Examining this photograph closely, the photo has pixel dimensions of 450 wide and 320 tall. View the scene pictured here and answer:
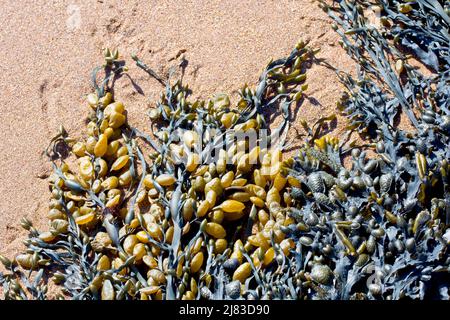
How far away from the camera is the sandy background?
1859 millimetres

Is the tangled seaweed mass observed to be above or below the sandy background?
below

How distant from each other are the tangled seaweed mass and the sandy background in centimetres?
6

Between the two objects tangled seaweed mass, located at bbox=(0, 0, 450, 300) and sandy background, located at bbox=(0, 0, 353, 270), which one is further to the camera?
sandy background, located at bbox=(0, 0, 353, 270)

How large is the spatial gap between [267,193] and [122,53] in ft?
2.57

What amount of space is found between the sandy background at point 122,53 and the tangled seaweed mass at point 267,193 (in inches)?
2.3

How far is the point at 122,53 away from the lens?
2004mm

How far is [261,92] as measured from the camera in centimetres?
185

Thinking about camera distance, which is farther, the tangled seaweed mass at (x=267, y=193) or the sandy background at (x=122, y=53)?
the sandy background at (x=122, y=53)

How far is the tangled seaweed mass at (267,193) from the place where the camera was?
1.47 meters

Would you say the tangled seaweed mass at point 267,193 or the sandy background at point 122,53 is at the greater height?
the sandy background at point 122,53

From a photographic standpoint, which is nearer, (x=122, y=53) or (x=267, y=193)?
(x=267, y=193)

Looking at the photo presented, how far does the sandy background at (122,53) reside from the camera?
186cm
